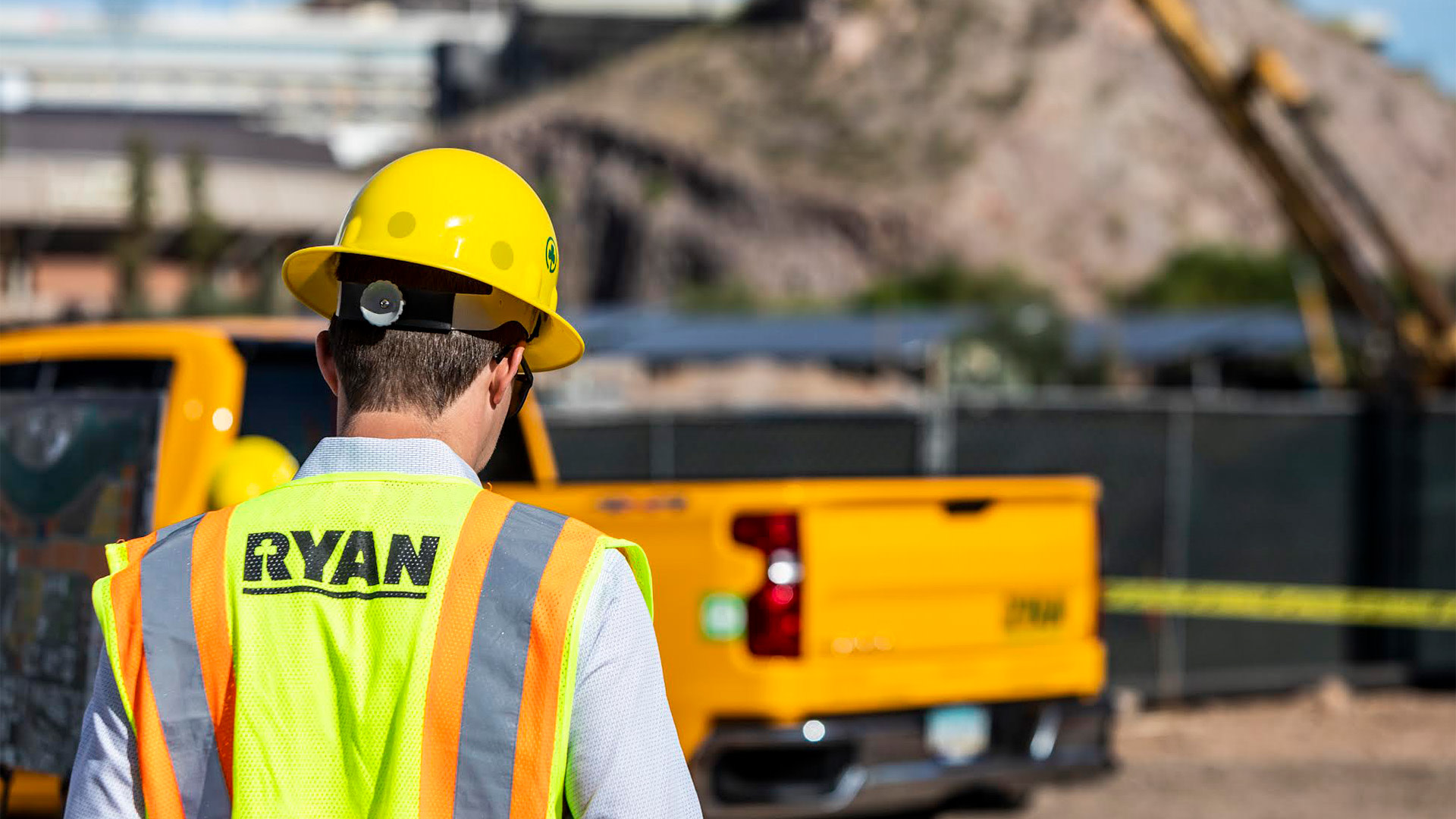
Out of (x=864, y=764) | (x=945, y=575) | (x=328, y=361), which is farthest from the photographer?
(x=945, y=575)

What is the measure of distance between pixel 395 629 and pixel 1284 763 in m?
9.35

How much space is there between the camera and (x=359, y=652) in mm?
1917

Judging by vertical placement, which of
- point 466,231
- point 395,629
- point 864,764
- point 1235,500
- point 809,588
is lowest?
point 864,764

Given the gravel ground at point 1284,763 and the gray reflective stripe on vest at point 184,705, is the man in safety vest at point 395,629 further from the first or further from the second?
the gravel ground at point 1284,763

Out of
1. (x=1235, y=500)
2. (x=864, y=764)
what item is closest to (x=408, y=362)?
(x=864, y=764)

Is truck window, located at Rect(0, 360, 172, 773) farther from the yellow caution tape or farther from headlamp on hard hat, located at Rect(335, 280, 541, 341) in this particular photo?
the yellow caution tape

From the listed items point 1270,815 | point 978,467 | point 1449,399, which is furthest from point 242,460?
point 1449,399

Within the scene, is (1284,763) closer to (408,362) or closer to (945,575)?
(945,575)

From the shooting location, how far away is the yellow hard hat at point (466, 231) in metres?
2.06

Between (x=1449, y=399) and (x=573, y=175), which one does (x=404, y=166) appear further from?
(x=573, y=175)

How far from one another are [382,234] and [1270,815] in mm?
7725

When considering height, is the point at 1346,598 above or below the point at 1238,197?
below

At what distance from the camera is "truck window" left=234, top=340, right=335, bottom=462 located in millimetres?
5305

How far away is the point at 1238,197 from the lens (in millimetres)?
106688
